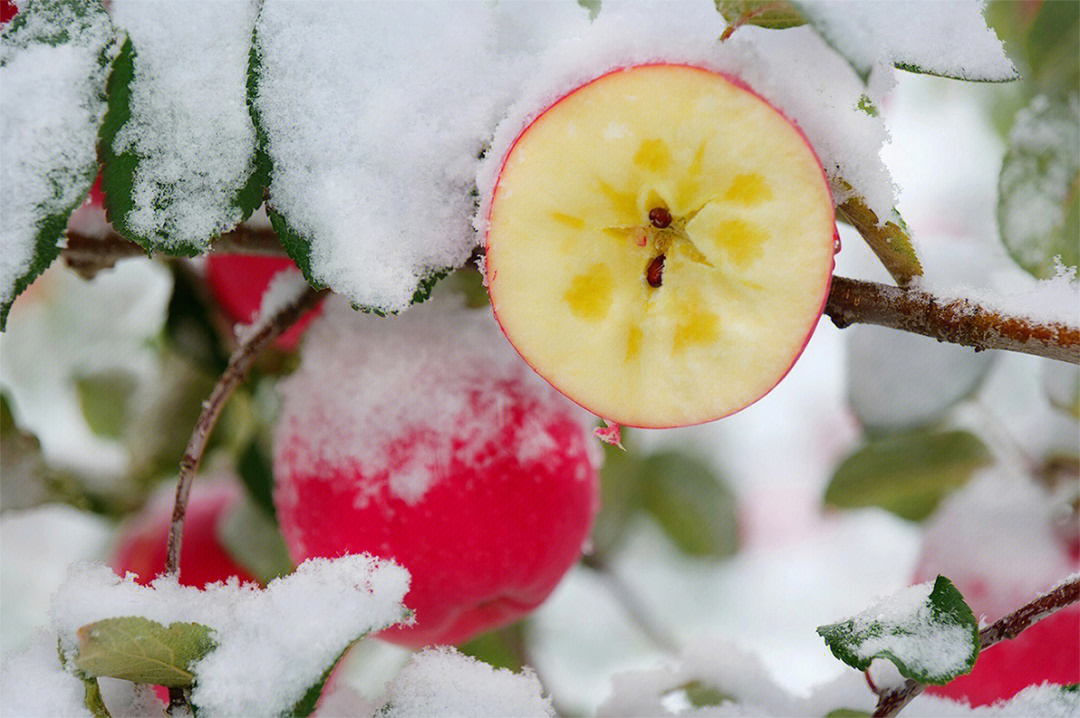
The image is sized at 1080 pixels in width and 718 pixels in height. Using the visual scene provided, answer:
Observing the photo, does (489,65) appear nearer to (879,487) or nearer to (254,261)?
(254,261)

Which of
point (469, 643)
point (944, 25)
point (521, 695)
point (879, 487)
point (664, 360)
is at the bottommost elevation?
point (469, 643)

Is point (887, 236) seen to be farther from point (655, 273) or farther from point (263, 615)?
point (263, 615)

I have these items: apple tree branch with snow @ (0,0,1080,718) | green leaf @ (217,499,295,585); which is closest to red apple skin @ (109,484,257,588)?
green leaf @ (217,499,295,585)

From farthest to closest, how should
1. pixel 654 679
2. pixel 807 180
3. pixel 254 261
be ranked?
pixel 254 261 → pixel 654 679 → pixel 807 180

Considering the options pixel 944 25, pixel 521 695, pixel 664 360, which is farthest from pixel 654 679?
pixel 944 25

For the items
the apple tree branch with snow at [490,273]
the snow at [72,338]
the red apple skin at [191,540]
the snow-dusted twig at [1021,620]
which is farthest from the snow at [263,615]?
the snow at [72,338]

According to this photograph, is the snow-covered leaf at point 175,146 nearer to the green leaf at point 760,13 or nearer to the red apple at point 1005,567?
the green leaf at point 760,13

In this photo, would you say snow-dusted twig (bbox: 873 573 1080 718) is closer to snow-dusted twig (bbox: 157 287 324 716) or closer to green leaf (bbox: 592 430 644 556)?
snow-dusted twig (bbox: 157 287 324 716)
